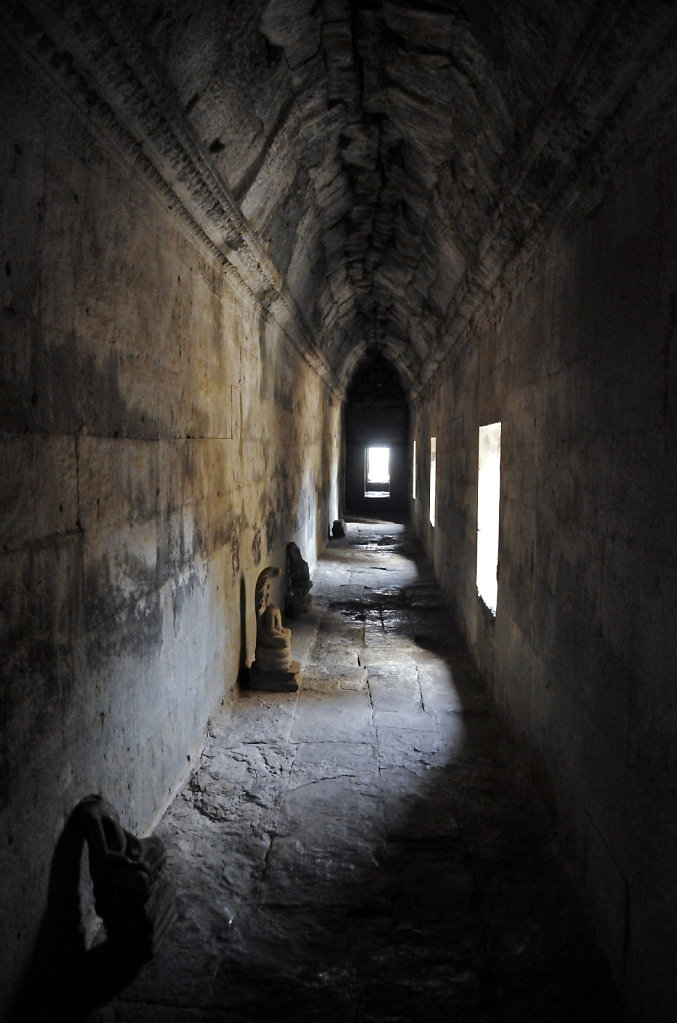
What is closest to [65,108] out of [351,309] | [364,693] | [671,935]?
[671,935]

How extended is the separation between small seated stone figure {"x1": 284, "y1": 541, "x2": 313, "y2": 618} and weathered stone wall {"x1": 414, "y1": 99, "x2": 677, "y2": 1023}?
164 inches

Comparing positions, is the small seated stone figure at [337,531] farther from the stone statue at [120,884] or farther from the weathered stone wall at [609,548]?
the stone statue at [120,884]

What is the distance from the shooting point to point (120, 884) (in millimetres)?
2762

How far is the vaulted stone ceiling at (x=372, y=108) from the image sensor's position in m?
2.63

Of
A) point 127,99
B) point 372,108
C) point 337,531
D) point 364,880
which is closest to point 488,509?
point 372,108

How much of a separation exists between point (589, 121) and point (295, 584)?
668 cm

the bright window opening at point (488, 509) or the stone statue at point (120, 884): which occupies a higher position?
the bright window opening at point (488, 509)

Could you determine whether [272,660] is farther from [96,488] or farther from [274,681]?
[96,488]

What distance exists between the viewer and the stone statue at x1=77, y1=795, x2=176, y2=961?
2.75 meters

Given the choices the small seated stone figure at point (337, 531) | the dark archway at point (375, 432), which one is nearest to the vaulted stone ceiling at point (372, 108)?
the small seated stone figure at point (337, 531)

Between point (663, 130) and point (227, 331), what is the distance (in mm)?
3806

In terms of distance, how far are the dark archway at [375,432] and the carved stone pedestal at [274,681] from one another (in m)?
16.8

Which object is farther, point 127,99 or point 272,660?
point 272,660

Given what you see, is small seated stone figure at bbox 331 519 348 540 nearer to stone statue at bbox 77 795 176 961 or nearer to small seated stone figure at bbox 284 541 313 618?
small seated stone figure at bbox 284 541 313 618
